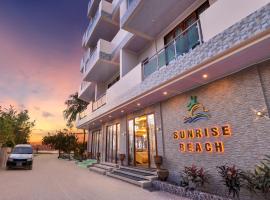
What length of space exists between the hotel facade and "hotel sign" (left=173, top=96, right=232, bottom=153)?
35 millimetres

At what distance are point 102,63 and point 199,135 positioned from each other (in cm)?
982

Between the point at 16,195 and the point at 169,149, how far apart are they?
6.30 meters

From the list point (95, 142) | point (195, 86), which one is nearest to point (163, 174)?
point (195, 86)

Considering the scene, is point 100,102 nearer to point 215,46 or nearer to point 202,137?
point 202,137

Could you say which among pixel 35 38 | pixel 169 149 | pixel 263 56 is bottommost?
pixel 169 149

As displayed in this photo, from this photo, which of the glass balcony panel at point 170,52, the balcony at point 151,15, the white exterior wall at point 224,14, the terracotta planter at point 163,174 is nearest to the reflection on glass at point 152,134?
the terracotta planter at point 163,174

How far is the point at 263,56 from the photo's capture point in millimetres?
4859

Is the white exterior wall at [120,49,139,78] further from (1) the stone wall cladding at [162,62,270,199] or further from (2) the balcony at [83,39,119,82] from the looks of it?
(1) the stone wall cladding at [162,62,270,199]

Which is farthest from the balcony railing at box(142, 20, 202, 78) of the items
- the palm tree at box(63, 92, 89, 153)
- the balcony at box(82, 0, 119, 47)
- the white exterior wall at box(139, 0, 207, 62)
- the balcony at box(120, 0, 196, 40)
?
the palm tree at box(63, 92, 89, 153)

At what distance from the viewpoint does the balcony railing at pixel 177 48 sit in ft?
20.4

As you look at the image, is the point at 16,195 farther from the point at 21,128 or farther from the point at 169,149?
the point at 21,128

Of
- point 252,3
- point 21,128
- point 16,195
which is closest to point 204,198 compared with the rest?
point 252,3

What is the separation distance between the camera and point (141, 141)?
1041 cm

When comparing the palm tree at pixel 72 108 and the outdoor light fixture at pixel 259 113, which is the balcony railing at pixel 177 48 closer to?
the outdoor light fixture at pixel 259 113
